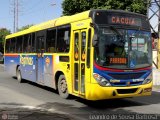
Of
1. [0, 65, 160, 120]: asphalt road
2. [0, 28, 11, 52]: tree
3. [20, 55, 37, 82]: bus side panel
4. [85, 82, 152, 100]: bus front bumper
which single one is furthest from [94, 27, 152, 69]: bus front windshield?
[0, 28, 11, 52]: tree

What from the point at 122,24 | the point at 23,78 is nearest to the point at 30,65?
the point at 23,78


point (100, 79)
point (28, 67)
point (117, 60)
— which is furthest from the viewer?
point (28, 67)

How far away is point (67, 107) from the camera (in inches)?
464

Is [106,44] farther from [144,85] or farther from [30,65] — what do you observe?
[30,65]

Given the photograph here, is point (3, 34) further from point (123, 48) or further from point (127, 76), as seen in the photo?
point (127, 76)

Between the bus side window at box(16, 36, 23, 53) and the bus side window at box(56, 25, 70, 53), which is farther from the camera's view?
the bus side window at box(16, 36, 23, 53)

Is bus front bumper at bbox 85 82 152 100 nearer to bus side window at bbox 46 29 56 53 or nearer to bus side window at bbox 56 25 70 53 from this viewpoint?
bus side window at bbox 56 25 70 53

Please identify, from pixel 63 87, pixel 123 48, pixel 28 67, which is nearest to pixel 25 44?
pixel 28 67

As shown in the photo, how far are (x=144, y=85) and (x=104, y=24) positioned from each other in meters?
2.24

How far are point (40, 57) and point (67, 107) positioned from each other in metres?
4.81

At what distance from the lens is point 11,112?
35.0 feet

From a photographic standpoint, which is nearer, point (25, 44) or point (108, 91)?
point (108, 91)

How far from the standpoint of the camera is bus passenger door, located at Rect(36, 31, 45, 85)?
15.9m

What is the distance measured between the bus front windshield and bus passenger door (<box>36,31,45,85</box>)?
505 cm
